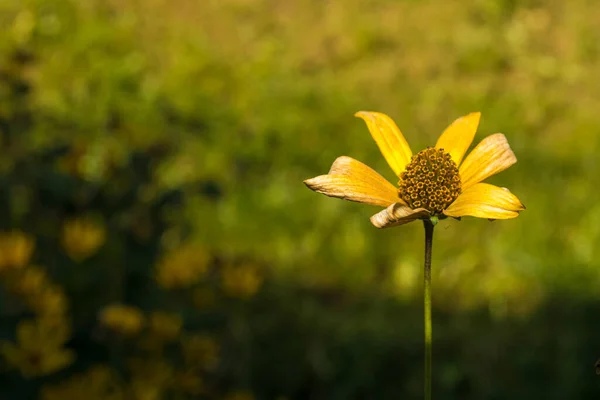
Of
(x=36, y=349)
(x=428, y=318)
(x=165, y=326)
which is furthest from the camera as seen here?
(x=165, y=326)

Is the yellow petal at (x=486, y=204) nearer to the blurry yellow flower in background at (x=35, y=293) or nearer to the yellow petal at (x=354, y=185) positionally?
the yellow petal at (x=354, y=185)

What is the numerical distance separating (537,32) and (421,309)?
6.67 feet

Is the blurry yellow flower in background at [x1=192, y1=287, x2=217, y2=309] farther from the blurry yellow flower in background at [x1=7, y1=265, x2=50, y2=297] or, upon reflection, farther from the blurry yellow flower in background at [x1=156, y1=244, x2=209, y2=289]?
the blurry yellow flower in background at [x1=7, y1=265, x2=50, y2=297]

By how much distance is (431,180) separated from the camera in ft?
2.37

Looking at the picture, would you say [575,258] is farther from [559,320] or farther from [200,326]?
[200,326]

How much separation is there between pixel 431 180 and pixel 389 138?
1.9 inches

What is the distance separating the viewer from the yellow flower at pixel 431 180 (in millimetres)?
632

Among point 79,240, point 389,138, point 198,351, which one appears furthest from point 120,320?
point 389,138

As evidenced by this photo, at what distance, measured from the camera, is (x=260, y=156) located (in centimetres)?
337

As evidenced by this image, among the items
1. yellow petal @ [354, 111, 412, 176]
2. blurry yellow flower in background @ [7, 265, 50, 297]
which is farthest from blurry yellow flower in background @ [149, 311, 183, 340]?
yellow petal @ [354, 111, 412, 176]

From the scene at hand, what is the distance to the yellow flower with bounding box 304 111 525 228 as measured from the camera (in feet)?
2.07

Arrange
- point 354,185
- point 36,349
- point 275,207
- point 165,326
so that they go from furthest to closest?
point 275,207 → point 165,326 → point 36,349 → point 354,185

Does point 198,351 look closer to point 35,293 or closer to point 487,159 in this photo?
point 35,293

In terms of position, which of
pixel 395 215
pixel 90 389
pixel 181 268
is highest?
pixel 395 215
